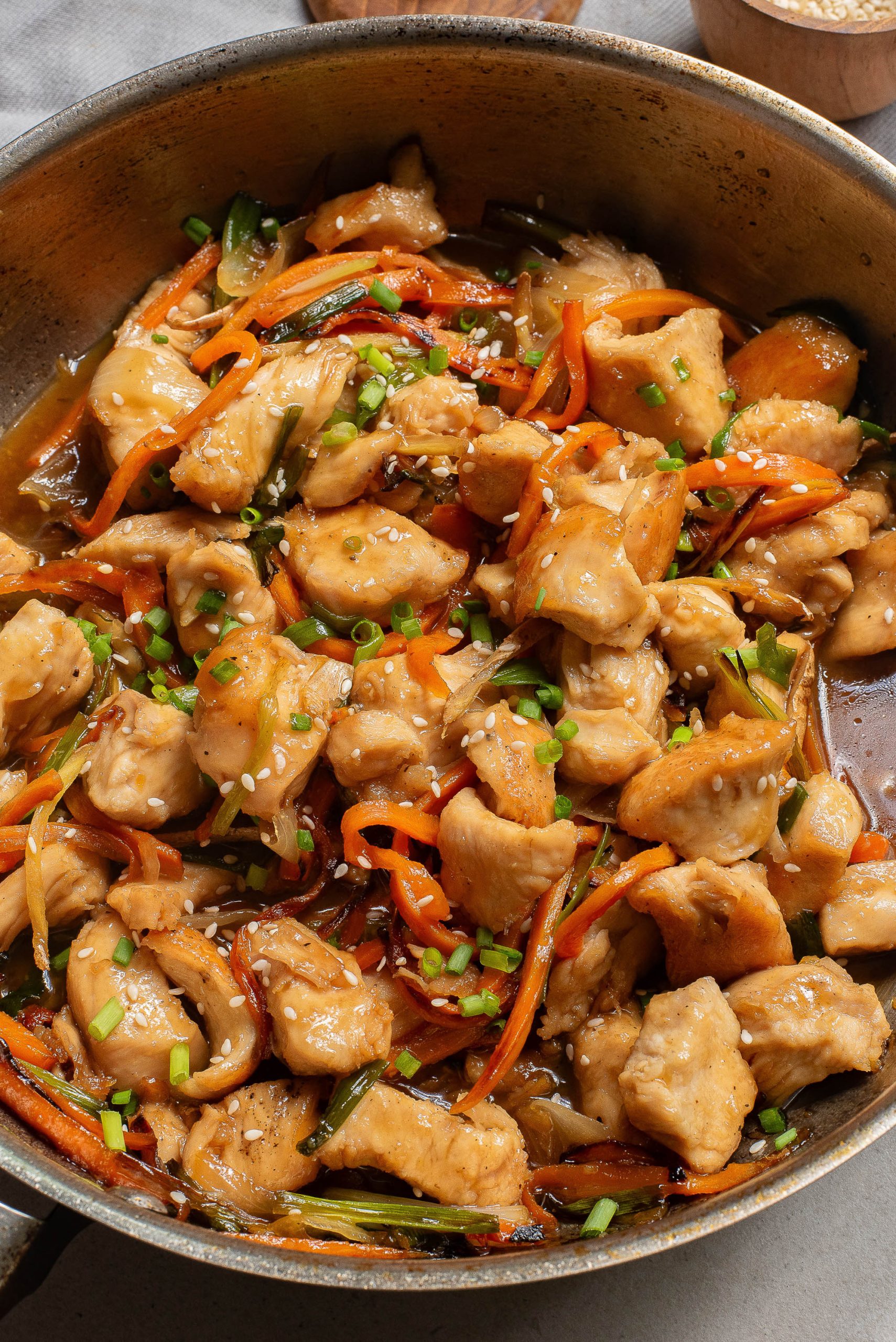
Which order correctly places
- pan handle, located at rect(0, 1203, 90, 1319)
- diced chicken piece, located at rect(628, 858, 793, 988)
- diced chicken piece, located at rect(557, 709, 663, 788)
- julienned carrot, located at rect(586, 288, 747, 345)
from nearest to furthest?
pan handle, located at rect(0, 1203, 90, 1319)
diced chicken piece, located at rect(628, 858, 793, 988)
diced chicken piece, located at rect(557, 709, 663, 788)
julienned carrot, located at rect(586, 288, 747, 345)

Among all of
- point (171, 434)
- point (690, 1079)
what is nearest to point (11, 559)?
point (171, 434)

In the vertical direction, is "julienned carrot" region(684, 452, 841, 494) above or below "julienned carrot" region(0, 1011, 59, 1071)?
above

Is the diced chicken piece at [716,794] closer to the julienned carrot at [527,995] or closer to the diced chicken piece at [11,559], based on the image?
the julienned carrot at [527,995]

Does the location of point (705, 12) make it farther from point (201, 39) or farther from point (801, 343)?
point (201, 39)

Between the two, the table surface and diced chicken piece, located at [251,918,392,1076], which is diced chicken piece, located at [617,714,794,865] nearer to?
diced chicken piece, located at [251,918,392,1076]

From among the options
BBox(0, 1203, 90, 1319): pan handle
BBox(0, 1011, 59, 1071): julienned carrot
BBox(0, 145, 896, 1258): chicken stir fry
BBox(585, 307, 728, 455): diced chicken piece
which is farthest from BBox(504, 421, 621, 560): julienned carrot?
BBox(0, 1203, 90, 1319): pan handle

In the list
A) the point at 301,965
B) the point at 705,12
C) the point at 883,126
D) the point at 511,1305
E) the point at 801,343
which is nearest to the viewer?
the point at 301,965

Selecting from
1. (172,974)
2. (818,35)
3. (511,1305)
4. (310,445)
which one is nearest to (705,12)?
(818,35)
